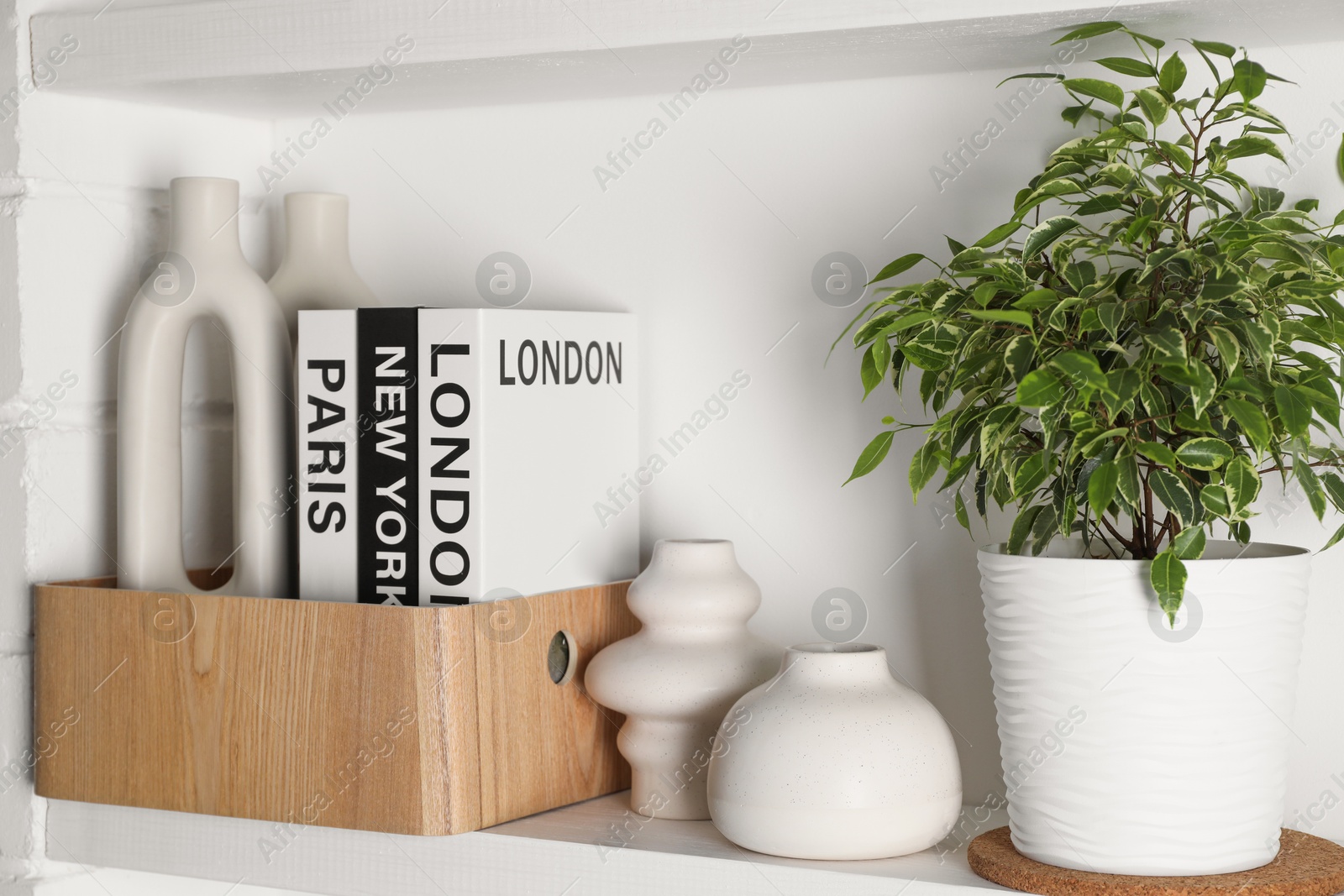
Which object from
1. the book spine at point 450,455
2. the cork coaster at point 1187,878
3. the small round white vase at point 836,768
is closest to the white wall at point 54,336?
the book spine at point 450,455

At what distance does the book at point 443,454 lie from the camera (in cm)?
98

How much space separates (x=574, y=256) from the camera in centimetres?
118

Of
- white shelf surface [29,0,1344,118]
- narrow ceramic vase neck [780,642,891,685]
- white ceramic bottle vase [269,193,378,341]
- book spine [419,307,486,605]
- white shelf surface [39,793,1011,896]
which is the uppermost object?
white shelf surface [29,0,1344,118]

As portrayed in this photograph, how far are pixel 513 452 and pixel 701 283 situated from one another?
240 mm

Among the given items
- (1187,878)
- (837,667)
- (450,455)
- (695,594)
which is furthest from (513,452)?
(1187,878)

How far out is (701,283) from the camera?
114 centimetres

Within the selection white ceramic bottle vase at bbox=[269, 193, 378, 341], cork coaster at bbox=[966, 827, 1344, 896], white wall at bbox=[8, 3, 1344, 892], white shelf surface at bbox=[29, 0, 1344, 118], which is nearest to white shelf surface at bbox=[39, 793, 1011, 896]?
cork coaster at bbox=[966, 827, 1344, 896]

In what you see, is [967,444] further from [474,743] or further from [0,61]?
[0,61]

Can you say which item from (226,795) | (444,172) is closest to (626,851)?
(226,795)

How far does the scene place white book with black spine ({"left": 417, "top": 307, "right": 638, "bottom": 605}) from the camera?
97 cm

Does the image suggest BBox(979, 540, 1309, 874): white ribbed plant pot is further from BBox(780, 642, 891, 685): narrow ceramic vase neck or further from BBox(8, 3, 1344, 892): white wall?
BBox(8, 3, 1344, 892): white wall

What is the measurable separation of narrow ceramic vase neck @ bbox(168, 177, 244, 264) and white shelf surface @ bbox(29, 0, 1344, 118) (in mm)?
86

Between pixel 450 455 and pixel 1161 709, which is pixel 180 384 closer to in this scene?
pixel 450 455

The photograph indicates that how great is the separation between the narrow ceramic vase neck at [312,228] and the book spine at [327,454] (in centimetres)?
14
